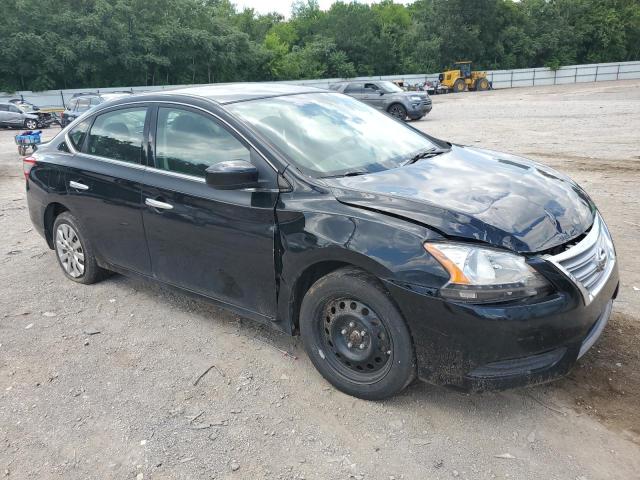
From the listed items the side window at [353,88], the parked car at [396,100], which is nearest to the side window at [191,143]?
the parked car at [396,100]

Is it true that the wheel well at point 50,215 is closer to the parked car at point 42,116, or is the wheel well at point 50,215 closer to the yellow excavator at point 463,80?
the parked car at point 42,116

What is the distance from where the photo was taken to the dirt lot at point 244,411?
256cm

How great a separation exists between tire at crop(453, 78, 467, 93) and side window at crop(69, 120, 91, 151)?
1909 inches

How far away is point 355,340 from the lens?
Answer: 294cm

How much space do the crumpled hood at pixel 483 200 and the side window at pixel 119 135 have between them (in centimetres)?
174

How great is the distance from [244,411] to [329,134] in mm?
1838

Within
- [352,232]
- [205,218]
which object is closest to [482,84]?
[205,218]

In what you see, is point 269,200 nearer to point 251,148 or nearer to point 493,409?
point 251,148

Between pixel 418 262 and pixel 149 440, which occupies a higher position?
pixel 418 262

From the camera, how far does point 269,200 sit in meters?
3.14

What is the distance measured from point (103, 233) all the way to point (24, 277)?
1508 mm

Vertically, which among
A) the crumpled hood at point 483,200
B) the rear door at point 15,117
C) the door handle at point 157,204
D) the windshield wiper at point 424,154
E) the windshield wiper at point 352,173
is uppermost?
the windshield wiper at point 424,154

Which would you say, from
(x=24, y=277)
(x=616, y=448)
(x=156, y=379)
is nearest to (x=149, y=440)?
(x=156, y=379)

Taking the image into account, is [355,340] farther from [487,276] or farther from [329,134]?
[329,134]
